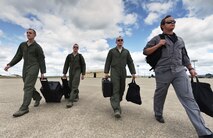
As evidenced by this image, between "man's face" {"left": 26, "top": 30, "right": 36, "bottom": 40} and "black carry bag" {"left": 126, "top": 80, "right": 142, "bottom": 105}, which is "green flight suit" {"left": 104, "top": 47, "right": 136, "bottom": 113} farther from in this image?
"man's face" {"left": 26, "top": 30, "right": 36, "bottom": 40}

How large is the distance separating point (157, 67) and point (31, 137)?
284 centimetres

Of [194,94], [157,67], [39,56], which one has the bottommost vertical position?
[194,94]

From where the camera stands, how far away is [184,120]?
14.9ft

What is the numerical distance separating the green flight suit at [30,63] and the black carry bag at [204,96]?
4.10 m

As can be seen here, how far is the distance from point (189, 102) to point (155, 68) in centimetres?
104

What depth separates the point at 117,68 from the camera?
5.08 m

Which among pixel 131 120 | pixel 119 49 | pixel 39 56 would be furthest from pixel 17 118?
pixel 119 49

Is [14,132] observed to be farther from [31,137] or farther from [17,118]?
[17,118]

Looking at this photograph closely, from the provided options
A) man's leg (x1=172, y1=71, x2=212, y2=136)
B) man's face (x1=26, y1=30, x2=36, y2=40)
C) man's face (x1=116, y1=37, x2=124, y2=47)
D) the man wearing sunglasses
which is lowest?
man's leg (x1=172, y1=71, x2=212, y2=136)

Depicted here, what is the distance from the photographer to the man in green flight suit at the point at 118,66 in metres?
4.95

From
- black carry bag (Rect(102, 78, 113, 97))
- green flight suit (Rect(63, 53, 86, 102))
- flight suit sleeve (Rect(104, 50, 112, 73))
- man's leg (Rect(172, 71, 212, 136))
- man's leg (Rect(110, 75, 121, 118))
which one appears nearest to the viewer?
man's leg (Rect(172, 71, 212, 136))

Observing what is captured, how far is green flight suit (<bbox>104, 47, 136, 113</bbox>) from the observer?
4.95 meters

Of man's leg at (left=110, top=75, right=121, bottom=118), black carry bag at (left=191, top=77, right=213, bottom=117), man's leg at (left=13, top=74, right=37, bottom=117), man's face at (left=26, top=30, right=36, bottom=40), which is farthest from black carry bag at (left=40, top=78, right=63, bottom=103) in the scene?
black carry bag at (left=191, top=77, right=213, bottom=117)

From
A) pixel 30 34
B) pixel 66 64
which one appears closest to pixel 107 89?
pixel 66 64
